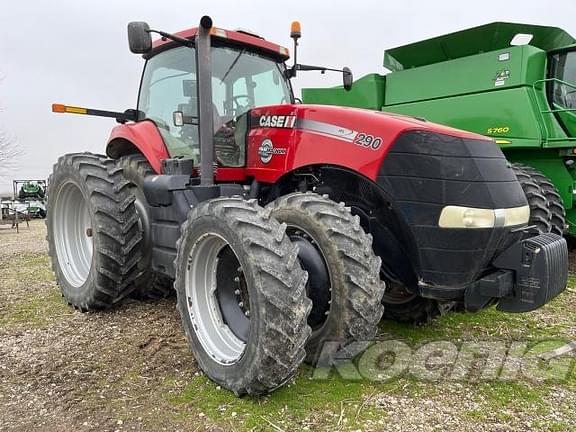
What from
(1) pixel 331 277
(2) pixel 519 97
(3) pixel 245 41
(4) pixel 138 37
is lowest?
(1) pixel 331 277

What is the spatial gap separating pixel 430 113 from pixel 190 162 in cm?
477

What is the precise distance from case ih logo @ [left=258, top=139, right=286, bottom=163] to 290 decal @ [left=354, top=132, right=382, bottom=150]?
670 millimetres

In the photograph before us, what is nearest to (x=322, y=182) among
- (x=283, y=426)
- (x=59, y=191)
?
(x=283, y=426)

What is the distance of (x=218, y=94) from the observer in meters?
3.91

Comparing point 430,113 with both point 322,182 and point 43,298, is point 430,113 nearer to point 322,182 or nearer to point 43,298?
point 322,182

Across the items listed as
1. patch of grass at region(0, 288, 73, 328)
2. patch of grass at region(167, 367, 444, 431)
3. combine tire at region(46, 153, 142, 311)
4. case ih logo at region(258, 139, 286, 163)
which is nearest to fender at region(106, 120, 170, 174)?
combine tire at region(46, 153, 142, 311)

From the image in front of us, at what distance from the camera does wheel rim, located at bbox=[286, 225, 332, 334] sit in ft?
9.41

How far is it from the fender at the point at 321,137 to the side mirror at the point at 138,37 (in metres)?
0.93

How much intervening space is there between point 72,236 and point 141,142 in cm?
134

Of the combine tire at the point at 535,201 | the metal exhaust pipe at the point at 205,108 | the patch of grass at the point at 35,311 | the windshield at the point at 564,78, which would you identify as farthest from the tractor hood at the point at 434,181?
the windshield at the point at 564,78

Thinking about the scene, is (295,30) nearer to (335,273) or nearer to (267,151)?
(267,151)

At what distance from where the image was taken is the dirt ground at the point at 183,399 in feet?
8.25

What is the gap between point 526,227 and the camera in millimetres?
3049

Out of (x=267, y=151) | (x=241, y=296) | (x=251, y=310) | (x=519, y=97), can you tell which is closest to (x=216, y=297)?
(x=241, y=296)
